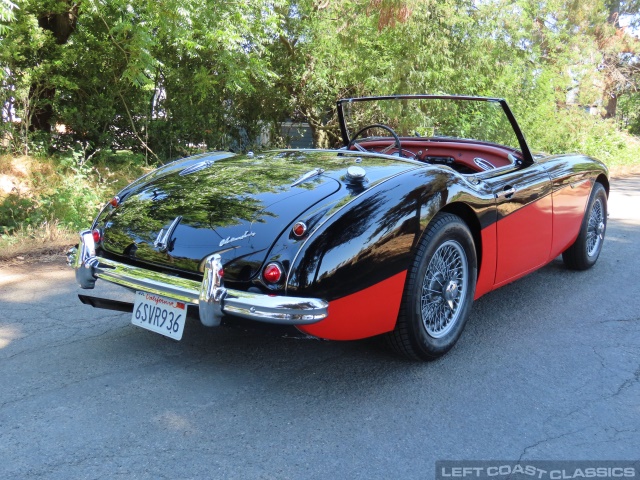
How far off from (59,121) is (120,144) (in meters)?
1.01

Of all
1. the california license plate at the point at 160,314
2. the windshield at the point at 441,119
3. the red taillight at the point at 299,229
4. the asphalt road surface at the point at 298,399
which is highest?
the windshield at the point at 441,119

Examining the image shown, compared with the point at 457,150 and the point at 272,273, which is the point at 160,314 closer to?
the point at 272,273

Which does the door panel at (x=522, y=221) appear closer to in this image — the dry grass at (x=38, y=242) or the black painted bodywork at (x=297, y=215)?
the black painted bodywork at (x=297, y=215)

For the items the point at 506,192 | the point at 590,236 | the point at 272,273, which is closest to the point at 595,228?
the point at 590,236

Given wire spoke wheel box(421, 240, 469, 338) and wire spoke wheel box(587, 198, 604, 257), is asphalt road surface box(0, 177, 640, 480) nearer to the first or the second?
wire spoke wheel box(421, 240, 469, 338)

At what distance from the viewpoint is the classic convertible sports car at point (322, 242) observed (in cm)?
258

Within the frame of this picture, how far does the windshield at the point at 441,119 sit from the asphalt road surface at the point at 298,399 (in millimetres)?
6286

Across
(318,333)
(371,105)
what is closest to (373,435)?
(318,333)

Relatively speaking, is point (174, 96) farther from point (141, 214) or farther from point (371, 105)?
point (141, 214)

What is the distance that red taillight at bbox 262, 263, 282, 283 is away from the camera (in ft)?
8.38

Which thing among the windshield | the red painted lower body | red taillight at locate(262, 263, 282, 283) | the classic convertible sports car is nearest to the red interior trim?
the classic convertible sports car

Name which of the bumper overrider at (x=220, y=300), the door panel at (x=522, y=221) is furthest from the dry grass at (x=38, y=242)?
the door panel at (x=522, y=221)

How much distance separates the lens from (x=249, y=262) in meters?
2.64

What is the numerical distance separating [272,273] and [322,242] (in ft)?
0.84
